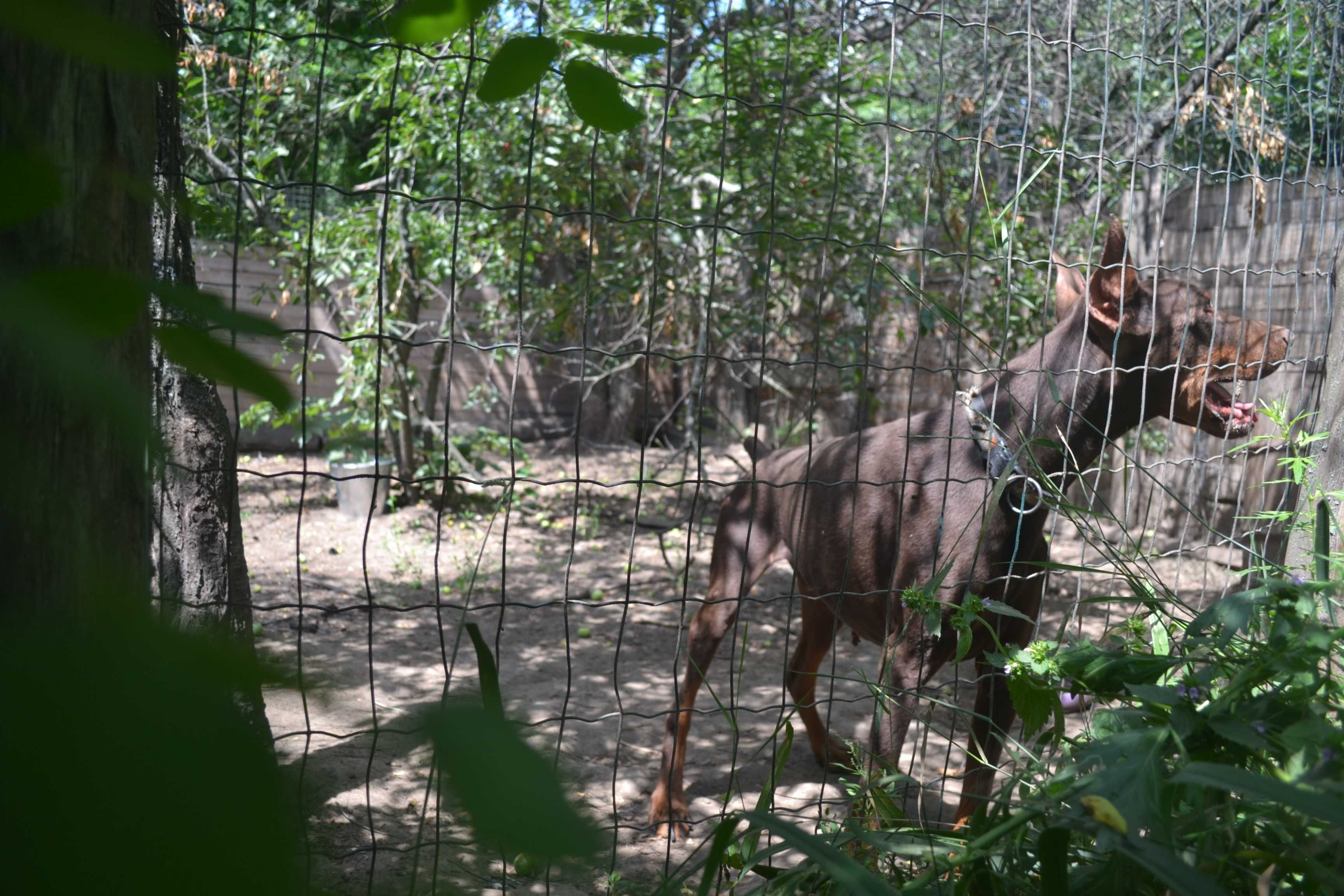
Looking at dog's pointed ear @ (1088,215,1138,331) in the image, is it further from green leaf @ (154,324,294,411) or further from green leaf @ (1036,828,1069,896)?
green leaf @ (154,324,294,411)

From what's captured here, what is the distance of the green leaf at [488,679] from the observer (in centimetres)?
41

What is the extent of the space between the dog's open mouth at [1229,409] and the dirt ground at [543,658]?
1.58ft

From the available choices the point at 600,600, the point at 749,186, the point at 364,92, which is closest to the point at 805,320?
the point at 749,186

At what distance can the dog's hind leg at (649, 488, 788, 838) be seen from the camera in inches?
144

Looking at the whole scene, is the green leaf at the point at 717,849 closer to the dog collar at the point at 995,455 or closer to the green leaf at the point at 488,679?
the green leaf at the point at 488,679

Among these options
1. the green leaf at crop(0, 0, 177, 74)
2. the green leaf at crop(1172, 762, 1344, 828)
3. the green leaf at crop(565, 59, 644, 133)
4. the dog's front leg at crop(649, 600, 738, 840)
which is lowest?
the dog's front leg at crop(649, 600, 738, 840)

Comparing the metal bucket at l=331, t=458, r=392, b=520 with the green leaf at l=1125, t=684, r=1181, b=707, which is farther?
the metal bucket at l=331, t=458, r=392, b=520

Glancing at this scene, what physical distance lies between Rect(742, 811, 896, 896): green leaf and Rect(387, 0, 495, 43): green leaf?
1.04 m

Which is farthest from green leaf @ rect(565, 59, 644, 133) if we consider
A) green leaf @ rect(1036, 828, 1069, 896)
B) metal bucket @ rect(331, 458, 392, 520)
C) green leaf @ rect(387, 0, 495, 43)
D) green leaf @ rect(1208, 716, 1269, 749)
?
metal bucket @ rect(331, 458, 392, 520)

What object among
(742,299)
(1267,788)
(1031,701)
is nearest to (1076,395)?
(1031,701)

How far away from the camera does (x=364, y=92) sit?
639cm

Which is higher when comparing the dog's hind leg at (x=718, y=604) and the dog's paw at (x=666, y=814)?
the dog's hind leg at (x=718, y=604)

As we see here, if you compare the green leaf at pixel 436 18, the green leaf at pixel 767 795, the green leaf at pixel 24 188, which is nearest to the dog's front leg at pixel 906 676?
the green leaf at pixel 767 795

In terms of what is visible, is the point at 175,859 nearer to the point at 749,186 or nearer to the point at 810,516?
the point at 810,516
